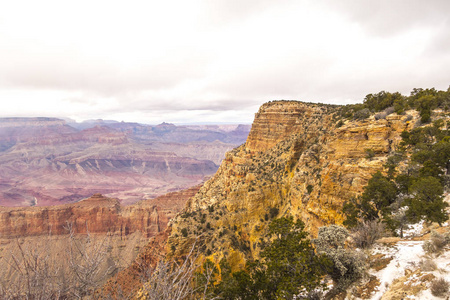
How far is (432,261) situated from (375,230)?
16.0ft

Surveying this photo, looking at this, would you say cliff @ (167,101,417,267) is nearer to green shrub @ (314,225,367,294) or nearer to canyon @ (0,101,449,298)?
canyon @ (0,101,449,298)

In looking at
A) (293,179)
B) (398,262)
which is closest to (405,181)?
(398,262)

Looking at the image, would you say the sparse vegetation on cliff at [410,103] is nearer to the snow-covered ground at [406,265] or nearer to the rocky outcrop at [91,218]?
the snow-covered ground at [406,265]

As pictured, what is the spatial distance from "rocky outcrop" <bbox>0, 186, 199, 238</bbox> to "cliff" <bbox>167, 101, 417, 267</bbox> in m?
52.5

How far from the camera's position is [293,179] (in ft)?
105

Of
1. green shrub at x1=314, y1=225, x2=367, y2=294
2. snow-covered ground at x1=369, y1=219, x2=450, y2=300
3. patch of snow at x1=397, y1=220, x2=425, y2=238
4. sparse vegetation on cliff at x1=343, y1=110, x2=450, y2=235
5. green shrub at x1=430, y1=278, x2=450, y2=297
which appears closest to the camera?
green shrub at x1=430, y1=278, x2=450, y2=297

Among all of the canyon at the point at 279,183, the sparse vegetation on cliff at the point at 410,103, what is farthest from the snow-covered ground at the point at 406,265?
the sparse vegetation on cliff at the point at 410,103

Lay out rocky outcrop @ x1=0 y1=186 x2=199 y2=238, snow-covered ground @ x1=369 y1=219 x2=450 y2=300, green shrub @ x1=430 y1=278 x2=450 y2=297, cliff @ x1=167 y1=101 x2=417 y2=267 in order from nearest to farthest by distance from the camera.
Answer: green shrub @ x1=430 y1=278 x2=450 y2=297
snow-covered ground @ x1=369 y1=219 x2=450 y2=300
cliff @ x1=167 y1=101 x2=417 y2=267
rocky outcrop @ x1=0 y1=186 x2=199 y2=238

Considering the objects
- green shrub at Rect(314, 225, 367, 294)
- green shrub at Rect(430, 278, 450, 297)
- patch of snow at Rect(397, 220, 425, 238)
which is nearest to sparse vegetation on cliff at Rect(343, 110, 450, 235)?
patch of snow at Rect(397, 220, 425, 238)

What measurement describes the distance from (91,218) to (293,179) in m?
93.2

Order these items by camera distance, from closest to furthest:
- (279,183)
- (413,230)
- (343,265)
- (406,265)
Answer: (406,265) < (343,265) < (413,230) < (279,183)

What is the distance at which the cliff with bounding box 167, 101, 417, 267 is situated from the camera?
2355cm

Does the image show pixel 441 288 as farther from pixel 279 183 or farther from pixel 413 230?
pixel 279 183

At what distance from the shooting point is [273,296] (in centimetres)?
1215
